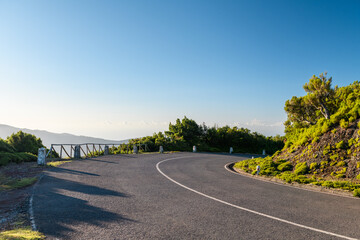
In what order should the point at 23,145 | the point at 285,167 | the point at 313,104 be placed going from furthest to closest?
the point at 313,104 < the point at 23,145 < the point at 285,167

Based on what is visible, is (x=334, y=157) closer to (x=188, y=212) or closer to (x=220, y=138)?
(x=188, y=212)

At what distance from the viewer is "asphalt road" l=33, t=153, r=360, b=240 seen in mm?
4980

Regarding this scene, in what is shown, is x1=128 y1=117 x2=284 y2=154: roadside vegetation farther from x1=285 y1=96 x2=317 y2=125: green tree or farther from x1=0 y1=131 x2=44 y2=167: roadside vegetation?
x1=0 y1=131 x2=44 y2=167: roadside vegetation

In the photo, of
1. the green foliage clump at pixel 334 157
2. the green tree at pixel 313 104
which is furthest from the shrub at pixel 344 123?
the green tree at pixel 313 104

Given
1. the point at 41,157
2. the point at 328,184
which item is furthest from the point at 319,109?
the point at 41,157

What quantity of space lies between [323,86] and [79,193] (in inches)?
1049

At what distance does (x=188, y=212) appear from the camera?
628 cm

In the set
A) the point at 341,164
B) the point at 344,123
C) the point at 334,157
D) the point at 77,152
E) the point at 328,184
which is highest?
the point at 344,123

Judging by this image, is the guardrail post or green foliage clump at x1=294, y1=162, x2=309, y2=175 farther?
the guardrail post

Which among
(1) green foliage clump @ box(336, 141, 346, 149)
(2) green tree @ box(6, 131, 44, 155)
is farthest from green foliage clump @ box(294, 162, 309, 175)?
(2) green tree @ box(6, 131, 44, 155)

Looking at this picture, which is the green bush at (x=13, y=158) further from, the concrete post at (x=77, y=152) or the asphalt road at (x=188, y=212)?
the asphalt road at (x=188, y=212)

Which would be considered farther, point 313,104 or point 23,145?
point 313,104

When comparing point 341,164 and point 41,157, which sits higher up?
point 41,157

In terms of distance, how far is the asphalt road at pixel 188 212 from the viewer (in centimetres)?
498
